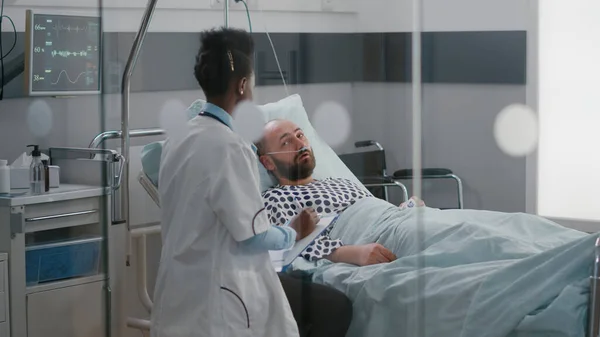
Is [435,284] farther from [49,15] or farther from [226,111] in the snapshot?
[49,15]

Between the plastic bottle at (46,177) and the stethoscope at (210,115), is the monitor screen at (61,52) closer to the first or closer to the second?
the plastic bottle at (46,177)

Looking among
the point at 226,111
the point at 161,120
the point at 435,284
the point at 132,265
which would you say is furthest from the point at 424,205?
the point at 132,265

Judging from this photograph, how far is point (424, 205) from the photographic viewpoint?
2422mm

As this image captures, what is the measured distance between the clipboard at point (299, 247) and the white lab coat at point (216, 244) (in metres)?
0.05

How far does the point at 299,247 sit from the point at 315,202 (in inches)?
5.0

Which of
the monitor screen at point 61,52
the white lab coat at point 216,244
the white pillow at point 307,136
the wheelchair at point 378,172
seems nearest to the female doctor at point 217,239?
the white lab coat at point 216,244

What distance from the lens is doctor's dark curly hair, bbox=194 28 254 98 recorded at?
2.36 meters

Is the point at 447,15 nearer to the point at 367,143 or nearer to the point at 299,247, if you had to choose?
the point at 367,143

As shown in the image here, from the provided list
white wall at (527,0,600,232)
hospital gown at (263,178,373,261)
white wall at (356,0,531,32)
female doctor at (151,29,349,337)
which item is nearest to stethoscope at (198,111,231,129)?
female doctor at (151,29,349,337)

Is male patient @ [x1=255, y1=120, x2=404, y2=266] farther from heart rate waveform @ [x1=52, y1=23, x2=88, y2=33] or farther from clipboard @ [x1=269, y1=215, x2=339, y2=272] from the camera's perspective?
heart rate waveform @ [x1=52, y1=23, x2=88, y2=33]

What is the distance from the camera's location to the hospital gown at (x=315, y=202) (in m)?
2.35

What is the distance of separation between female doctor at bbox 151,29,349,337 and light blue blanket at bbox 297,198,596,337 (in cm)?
18

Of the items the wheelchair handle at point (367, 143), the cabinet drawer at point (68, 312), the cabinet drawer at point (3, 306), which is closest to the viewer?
the wheelchair handle at point (367, 143)

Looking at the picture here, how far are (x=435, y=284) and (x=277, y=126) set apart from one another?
60cm
